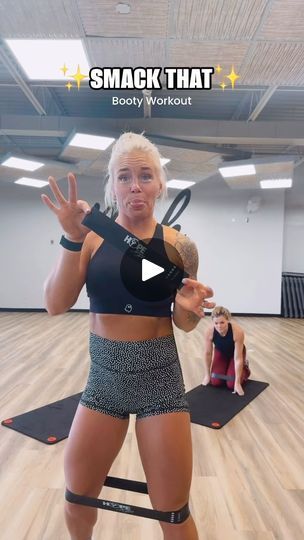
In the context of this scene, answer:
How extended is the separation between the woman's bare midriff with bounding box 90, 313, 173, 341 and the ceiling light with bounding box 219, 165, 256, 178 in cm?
542

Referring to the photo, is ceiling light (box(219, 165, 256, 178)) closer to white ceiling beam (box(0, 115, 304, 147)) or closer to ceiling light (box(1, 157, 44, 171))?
white ceiling beam (box(0, 115, 304, 147))

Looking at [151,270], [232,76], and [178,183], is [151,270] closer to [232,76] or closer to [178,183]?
[232,76]

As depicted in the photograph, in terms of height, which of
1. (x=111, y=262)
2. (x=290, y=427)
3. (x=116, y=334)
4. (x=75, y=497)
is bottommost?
(x=290, y=427)

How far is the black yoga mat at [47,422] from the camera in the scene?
2.73 m

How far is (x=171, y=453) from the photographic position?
107 cm

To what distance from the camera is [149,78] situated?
366 cm

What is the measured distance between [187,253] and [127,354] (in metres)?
0.34

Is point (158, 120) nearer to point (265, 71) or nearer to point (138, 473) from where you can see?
point (265, 71)

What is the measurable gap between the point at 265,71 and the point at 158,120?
2315mm

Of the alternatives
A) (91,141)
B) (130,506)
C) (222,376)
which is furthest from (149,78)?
(130,506)

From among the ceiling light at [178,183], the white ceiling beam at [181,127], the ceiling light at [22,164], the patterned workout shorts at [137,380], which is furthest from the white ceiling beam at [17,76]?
the patterned workout shorts at [137,380]

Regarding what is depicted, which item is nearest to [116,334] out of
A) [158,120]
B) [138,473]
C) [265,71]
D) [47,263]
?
[138,473]

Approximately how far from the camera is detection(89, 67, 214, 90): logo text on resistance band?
3508mm

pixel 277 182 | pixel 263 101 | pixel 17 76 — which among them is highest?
pixel 17 76
